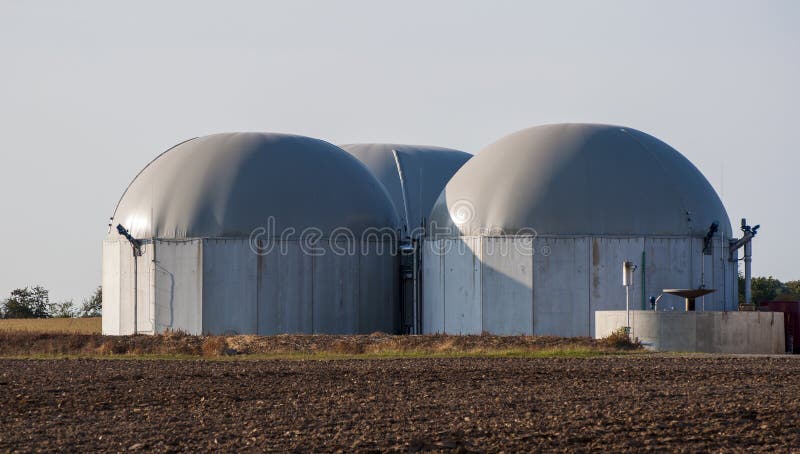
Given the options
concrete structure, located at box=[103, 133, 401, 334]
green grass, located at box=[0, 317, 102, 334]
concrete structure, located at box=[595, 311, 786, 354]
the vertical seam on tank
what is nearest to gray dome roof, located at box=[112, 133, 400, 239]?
concrete structure, located at box=[103, 133, 401, 334]

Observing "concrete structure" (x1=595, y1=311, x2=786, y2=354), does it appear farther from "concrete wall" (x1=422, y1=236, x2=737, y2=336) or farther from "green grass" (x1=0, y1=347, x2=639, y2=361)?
"concrete wall" (x1=422, y1=236, x2=737, y2=336)

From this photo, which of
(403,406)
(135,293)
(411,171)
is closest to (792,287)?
(411,171)

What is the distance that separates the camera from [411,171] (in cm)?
5388

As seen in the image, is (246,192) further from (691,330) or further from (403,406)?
(403,406)

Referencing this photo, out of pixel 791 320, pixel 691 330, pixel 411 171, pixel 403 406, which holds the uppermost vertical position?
pixel 411 171

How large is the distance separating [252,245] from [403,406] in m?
22.2

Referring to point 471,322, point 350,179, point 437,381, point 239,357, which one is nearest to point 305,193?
point 350,179

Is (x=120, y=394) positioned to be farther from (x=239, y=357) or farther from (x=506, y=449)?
(x=239, y=357)

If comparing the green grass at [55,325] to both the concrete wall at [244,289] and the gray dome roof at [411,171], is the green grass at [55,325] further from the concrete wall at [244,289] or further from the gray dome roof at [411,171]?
the concrete wall at [244,289]

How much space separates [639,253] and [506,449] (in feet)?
81.5

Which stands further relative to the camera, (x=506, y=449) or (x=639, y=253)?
(x=639, y=253)

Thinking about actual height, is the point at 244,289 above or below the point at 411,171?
below

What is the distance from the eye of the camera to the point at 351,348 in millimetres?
35031

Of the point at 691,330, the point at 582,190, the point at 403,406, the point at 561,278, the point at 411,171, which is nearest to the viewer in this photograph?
the point at 403,406
